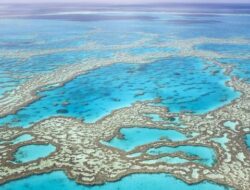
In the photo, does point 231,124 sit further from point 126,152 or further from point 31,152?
point 31,152

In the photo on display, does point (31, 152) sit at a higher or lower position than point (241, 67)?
lower

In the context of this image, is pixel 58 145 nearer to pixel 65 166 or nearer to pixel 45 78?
pixel 65 166

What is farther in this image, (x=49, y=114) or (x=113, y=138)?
(x=49, y=114)

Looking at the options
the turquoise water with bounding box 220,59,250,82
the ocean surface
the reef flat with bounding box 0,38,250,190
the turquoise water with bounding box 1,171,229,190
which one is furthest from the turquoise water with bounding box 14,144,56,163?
the turquoise water with bounding box 220,59,250,82

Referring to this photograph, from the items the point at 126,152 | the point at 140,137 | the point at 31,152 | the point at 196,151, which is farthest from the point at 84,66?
the point at 196,151

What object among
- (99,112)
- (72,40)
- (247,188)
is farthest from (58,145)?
(72,40)

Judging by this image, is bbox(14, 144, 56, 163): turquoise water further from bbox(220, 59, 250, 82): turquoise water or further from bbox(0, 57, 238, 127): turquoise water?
bbox(220, 59, 250, 82): turquoise water

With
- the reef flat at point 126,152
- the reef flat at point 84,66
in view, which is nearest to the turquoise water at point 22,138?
the reef flat at point 126,152
